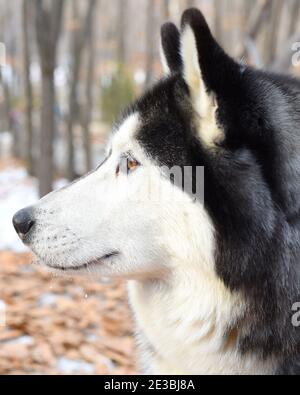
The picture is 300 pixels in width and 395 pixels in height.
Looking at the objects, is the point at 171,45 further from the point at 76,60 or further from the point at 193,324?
the point at 76,60

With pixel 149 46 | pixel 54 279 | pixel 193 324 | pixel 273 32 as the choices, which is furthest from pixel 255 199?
pixel 149 46

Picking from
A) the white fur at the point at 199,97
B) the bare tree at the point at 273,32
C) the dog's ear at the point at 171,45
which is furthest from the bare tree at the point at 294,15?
the white fur at the point at 199,97

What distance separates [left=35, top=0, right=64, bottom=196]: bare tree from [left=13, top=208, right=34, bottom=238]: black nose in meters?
3.64

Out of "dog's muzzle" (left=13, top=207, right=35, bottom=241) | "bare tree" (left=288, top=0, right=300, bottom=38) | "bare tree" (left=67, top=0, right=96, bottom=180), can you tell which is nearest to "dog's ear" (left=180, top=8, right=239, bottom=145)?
"dog's muzzle" (left=13, top=207, right=35, bottom=241)

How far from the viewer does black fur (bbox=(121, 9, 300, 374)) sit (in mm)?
1778

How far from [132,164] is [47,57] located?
12.5 ft

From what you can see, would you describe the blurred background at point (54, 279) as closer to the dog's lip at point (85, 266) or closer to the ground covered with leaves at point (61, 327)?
the ground covered with leaves at point (61, 327)

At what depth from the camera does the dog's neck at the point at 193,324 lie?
187 cm

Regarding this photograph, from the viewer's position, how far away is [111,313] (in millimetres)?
4246

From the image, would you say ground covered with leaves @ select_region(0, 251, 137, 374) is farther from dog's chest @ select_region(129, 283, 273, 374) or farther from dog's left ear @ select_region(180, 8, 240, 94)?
dog's left ear @ select_region(180, 8, 240, 94)

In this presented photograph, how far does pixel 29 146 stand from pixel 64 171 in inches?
38.7

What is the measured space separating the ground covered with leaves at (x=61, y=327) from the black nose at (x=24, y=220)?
1094 mm
